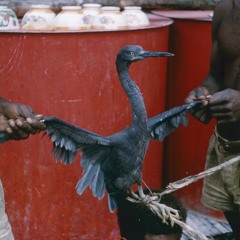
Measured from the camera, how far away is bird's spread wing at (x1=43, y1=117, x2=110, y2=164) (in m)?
3.22

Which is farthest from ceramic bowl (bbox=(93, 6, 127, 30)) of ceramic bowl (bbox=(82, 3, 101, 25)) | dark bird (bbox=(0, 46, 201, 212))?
dark bird (bbox=(0, 46, 201, 212))

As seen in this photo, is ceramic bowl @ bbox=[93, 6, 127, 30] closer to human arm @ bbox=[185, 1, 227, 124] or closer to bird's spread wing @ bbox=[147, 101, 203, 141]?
human arm @ bbox=[185, 1, 227, 124]

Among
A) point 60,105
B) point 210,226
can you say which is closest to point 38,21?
point 60,105

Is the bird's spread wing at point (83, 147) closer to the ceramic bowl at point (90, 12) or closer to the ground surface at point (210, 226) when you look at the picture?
the ceramic bowl at point (90, 12)

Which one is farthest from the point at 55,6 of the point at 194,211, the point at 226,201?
the point at 226,201

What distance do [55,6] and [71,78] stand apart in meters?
1.51

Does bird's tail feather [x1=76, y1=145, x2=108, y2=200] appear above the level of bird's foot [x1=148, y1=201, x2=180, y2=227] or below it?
above

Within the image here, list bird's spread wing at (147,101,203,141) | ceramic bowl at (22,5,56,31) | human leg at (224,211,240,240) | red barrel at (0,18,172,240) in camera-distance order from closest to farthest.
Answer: bird's spread wing at (147,101,203,141)
human leg at (224,211,240,240)
red barrel at (0,18,172,240)
ceramic bowl at (22,5,56,31)

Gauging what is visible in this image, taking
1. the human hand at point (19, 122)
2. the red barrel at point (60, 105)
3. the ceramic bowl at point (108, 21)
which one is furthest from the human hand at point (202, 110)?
the ceramic bowl at point (108, 21)

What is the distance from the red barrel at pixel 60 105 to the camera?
15.3 feet

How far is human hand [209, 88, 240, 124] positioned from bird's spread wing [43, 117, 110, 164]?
26.6 inches

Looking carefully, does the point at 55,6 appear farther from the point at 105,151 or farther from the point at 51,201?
the point at 105,151

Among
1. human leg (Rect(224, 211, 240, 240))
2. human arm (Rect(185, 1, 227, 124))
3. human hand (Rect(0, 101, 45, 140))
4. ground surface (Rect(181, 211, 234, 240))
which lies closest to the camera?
human hand (Rect(0, 101, 45, 140))

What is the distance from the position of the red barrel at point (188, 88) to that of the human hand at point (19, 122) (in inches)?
101
